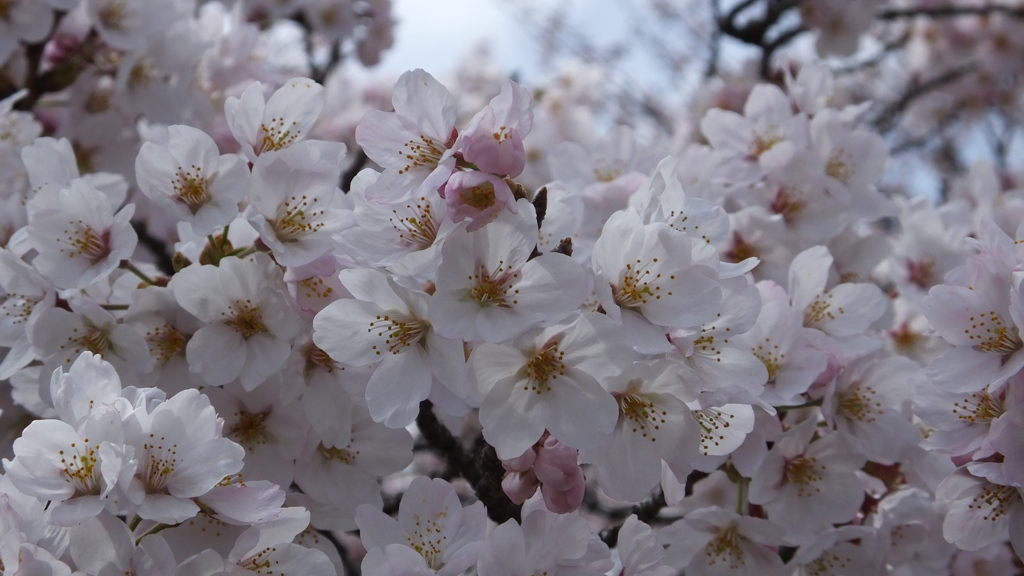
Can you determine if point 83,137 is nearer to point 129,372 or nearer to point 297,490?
point 129,372

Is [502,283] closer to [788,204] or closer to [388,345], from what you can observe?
[388,345]

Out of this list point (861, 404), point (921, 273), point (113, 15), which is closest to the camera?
point (861, 404)

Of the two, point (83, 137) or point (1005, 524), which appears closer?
point (1005, 524)

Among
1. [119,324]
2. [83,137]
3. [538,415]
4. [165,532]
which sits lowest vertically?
[83,137]

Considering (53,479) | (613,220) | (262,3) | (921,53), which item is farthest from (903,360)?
(921,53)

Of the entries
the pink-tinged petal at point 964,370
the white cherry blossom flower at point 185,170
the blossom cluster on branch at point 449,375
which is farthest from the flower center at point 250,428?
the pink-tinged petal at point 964,370

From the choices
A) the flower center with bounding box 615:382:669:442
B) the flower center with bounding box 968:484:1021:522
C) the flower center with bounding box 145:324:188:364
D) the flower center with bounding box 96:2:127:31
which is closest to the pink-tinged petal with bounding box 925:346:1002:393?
the flower center with bounding box 968:484:1021:522

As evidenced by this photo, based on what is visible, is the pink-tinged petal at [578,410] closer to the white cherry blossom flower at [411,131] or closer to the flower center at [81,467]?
the white cherry blossom flower at [411,131]

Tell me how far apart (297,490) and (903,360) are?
107cm

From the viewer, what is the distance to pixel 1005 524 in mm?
1349

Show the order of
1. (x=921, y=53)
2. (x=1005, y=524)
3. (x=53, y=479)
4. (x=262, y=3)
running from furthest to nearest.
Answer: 1. (x=921, y=53)
2. (x=262, y=3)
3. (x=1005, y=524)
4. (x=53, y=479)

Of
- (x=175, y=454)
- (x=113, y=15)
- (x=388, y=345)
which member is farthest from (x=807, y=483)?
(x=113, y=15)

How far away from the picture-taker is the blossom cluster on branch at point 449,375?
1.13 m

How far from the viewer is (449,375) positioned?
3.93 feet
